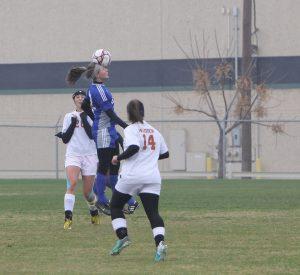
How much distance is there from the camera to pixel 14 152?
40.9 metres

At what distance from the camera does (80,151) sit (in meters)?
15.9

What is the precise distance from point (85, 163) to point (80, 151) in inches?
7.4

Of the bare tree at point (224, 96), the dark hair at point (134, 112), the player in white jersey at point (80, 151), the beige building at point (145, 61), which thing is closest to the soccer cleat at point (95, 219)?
the player in white jersey at point (80, 151)

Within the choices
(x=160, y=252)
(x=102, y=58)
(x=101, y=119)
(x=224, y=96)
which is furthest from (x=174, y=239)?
(x=224, y=96)

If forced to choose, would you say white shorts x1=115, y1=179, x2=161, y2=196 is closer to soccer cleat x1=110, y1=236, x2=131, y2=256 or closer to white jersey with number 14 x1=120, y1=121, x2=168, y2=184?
white jersey with number 14 x1=120, y1=121, x2=168, y2=184

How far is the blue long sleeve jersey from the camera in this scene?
15.0m

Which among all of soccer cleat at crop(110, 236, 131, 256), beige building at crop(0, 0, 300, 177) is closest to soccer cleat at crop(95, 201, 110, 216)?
soccer cleat at crop(110, 236, 131, 256)

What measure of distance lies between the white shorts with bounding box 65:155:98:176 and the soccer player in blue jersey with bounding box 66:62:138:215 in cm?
32

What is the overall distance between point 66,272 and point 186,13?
32256 millimetres

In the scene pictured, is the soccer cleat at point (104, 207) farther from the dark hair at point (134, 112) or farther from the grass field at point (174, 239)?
the dark hair at point (134, 112)

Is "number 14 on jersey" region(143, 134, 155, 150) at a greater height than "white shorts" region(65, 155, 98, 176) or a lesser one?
greater

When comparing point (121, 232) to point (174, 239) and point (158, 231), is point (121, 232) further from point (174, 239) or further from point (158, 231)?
point (174, 239)

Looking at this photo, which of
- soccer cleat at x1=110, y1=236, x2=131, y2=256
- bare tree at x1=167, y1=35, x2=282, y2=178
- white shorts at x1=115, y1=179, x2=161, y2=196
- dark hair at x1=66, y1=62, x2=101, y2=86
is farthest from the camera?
bare tree at x1=167, y1=35, x2=282, y2=178

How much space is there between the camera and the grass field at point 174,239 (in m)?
11.2
